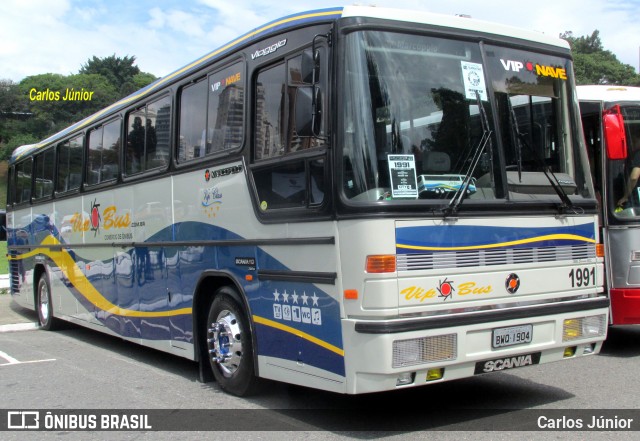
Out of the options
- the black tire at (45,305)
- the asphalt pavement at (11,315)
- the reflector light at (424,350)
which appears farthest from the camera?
the asphalt pavement at (11,315)

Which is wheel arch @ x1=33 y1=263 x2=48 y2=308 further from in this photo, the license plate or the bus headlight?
the bus headlight

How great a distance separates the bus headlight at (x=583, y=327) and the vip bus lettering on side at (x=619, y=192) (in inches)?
82.2

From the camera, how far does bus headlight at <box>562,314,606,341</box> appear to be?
580 cm

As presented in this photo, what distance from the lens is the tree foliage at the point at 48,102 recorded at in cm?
8062

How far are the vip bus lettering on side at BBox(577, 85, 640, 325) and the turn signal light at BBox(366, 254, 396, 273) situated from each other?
4088mm

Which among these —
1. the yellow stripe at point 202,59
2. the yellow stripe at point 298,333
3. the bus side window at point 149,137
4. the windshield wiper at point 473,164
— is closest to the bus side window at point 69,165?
the yellow stripe at point 202,59

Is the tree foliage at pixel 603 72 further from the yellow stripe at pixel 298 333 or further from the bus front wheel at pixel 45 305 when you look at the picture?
the yellow stripe at pixel 298 333

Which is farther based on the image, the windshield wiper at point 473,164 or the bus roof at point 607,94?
the bus roof at point 607,94

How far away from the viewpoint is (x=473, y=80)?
5.59 meters

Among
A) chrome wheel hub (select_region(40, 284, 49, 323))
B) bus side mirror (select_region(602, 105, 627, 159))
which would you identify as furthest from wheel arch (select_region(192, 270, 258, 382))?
chrome wheel hub (select_region(40, 284, 49, 323))

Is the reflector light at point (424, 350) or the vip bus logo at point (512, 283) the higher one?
the vip bus logo at point (512, 283)

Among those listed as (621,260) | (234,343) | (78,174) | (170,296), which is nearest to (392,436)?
(234,343)

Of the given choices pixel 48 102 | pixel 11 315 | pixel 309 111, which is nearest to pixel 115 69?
pixel 48 102

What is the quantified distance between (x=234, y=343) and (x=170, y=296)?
1574 millimetres
